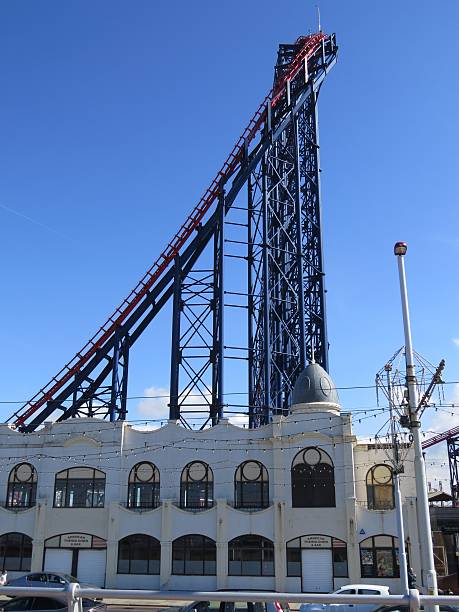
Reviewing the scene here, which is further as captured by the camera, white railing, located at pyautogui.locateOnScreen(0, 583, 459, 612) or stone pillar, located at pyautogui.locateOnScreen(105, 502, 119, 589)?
stone pillar, located at pyautogui.locateOnScreen(105, 502, 119, 589)

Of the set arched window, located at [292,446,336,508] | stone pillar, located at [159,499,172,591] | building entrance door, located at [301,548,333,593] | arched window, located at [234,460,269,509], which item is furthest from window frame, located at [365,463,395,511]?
stone pillar, located at [159,499,172,591]

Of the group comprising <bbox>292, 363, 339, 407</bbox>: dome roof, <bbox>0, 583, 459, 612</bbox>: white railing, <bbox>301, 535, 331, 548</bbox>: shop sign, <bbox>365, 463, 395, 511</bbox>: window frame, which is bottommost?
<bbox>0, 583, 459, 612</bbox>: white railing

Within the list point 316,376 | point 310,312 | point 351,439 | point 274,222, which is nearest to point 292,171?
point 274,222

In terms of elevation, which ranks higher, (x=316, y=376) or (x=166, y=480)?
(x=316, y=376)

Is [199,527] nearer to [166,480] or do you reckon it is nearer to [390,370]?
[166,480]

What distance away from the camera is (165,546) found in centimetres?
3597

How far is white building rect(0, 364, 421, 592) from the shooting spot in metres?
34.9

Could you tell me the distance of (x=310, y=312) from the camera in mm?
51719

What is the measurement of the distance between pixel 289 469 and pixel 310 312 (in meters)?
17.8

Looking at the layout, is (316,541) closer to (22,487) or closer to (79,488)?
(79,488)

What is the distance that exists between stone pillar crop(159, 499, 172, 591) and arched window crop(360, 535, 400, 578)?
10622mm

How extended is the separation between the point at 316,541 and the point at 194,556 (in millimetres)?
6884

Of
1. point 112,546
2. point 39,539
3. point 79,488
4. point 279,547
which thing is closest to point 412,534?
point 279,547

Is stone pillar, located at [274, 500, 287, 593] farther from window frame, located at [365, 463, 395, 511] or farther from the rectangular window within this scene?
window frame, located at [365, 463, 395, 511]
